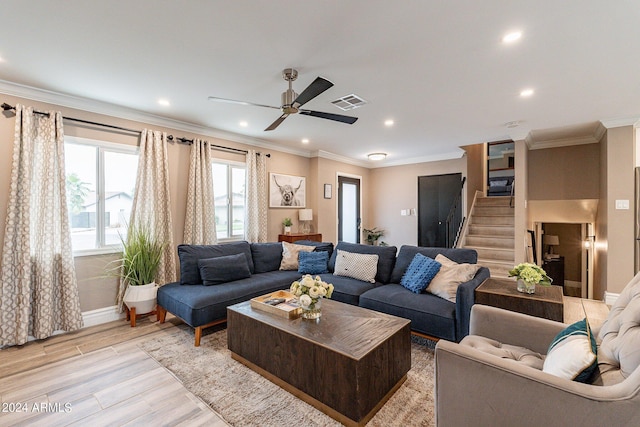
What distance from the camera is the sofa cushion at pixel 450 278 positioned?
9.34ft

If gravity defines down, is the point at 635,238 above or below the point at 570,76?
below

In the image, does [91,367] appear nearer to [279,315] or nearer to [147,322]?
[147,322]

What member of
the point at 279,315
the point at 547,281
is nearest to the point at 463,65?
the point at 547,281

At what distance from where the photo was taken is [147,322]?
3.55 m

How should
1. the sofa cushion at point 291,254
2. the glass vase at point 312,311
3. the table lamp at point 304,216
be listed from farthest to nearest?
the table lamp at point 304,216
the sofa cushion at point 291,254
the glass vase at point 312,311

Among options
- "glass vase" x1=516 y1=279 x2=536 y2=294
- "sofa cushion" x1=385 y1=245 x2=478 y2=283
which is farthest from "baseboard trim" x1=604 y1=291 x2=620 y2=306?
"glass vase" x1=516 y1=279 x2=536 y2=294

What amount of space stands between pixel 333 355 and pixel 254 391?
2.61 ft

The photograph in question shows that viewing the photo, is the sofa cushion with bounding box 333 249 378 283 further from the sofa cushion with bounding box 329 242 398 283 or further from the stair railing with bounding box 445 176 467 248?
the stair railing with bounding box 445 176 467 248

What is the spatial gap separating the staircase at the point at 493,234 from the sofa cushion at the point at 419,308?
8.06 feet

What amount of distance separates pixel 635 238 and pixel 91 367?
6.59 m

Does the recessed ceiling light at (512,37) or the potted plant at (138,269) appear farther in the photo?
the potted plant at (138,269)

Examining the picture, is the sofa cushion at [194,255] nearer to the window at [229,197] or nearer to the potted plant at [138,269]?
the potted plant at [138,269]

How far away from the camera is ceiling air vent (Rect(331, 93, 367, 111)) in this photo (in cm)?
324

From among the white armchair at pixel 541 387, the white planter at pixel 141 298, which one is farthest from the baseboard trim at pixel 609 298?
the white planter at pixel 141 298
